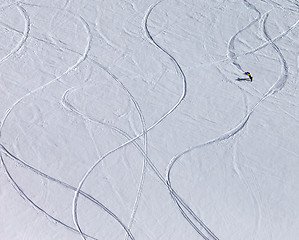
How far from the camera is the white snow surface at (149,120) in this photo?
718 cm

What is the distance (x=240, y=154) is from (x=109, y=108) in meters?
2.07

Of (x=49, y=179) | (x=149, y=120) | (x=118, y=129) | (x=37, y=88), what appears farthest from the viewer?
(x=37, y=88)

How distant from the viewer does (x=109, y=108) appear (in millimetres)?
8234

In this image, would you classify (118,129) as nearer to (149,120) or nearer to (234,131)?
(149,120)

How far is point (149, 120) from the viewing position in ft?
26.7

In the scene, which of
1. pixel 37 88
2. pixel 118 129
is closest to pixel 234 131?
pixel 118 129

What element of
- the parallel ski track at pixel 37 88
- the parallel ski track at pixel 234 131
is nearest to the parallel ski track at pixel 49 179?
the parallel ski track at pixel 37 88

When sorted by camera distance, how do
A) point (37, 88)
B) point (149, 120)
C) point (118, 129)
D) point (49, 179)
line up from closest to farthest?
1. point (49, 179)
2. point (118, 129)
3. point (149, 120)
4. point (37, 88)

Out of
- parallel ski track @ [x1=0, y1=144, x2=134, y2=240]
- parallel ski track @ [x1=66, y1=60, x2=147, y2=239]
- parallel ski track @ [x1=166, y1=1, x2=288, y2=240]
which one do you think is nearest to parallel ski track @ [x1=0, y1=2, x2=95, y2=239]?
parallel ski track @ [x1=0, y1=144, x2=134, y2=240]

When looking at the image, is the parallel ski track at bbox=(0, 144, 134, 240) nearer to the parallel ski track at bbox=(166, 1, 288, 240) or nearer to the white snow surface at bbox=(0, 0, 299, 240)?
the white snow surface at bbox=(0, 0, 299, 240)

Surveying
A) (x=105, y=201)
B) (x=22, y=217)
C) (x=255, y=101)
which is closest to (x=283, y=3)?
(x=255, y=101)

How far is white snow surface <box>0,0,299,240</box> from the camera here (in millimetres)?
7176

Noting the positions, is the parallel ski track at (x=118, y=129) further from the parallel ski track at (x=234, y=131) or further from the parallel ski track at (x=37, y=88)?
the parallel ski track at (x=234, y=131)

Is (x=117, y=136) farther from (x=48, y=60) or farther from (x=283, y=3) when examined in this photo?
(x=283, y=3)
